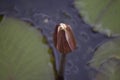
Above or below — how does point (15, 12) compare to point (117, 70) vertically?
above

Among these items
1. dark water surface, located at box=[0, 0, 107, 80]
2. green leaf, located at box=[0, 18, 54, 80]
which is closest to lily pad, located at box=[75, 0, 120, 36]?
dark water surface, located at box=[0, 0, 107, 80]

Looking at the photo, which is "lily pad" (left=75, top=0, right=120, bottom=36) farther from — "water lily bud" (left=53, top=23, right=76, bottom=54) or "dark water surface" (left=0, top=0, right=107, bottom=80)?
"water lily bud" (left=53, top=23, right=76, bottom=54)

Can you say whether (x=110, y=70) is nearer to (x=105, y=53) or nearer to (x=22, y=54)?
(x=105, y=53)

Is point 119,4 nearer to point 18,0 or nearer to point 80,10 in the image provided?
point 80,10

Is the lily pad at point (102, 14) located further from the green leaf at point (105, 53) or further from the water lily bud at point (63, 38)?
the water lily bud at point (63, 38)

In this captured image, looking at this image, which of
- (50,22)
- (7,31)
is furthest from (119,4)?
(7,31)

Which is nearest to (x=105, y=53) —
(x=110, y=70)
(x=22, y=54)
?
(x=110, y=70)

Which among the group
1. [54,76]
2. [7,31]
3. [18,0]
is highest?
[18,0]

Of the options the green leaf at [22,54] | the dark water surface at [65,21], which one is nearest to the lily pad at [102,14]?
the dark water surface at [65,21]
